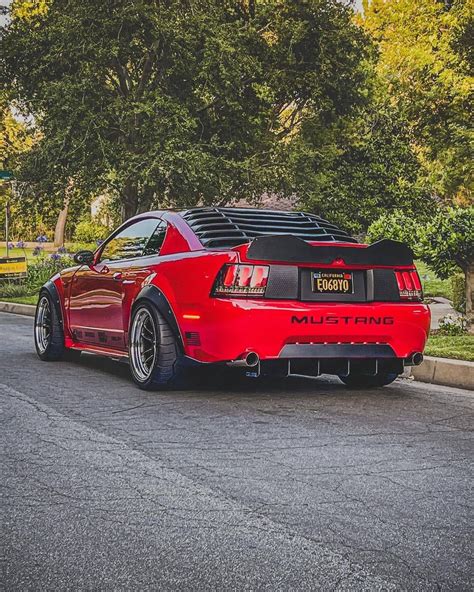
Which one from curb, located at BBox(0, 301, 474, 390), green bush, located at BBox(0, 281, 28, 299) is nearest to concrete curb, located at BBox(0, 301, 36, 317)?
green bush, located at BBox(0, 281, 28, 299)

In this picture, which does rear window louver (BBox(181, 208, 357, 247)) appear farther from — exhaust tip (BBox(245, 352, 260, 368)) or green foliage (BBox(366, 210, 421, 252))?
green foliage (BBox(366, 210, 421, 252))

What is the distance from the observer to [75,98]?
24.7m

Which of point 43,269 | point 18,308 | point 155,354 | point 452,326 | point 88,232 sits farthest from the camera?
point 88,232

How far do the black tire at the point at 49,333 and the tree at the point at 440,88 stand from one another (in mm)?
13328

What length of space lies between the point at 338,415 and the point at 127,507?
2.99m

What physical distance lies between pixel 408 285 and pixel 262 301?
4.75 ft

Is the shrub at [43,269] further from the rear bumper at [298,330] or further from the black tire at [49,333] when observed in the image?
the rear bumper at [298,330]

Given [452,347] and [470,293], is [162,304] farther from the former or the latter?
[470,293]

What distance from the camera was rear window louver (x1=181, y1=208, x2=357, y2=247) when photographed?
27.2ft

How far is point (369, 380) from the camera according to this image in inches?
356

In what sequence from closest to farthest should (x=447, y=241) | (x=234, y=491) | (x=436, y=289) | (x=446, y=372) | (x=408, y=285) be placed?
(x=234, y=491), (x=408, y=285), (x=446, y=372), (x=447, y=241), (x=436, y=289)

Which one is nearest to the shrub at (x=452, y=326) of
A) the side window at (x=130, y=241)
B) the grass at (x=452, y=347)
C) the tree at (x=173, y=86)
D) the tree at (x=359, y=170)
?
the grass at (x=452, y=347)

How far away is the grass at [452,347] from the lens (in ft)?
32.3

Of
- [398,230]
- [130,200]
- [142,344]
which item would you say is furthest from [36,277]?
[142,344]
